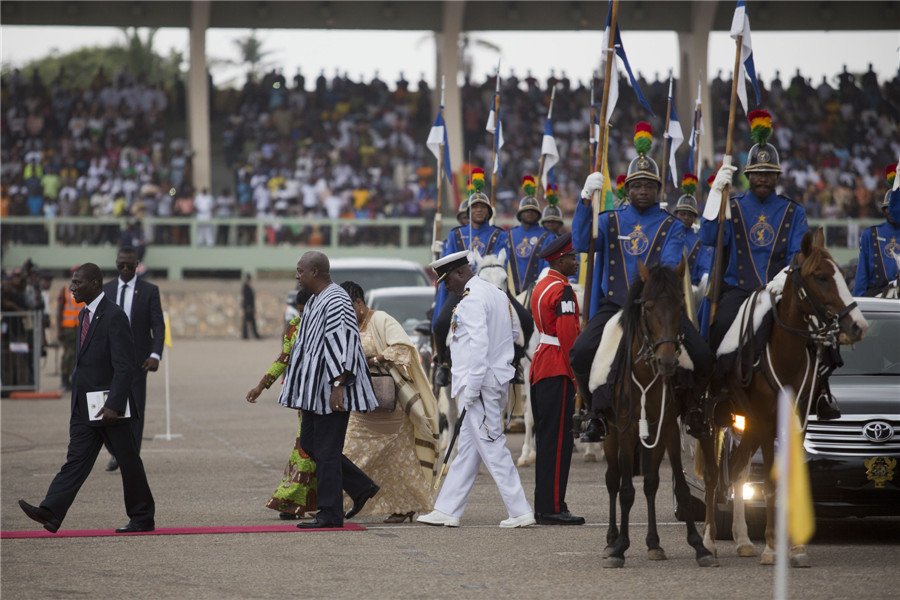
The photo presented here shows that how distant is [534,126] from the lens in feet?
134

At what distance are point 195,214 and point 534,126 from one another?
34.1 ft

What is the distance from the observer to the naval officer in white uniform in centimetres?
1018

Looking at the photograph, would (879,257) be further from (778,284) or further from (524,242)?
(778,284)

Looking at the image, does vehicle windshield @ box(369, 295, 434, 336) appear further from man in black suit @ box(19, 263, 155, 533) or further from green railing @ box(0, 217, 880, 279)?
green railing @ box(0, 217, 880, 279)

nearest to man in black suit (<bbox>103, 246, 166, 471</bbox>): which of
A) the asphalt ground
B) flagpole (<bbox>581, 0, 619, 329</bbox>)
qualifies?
the asphalt ground

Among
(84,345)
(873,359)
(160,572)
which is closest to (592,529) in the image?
(873,359)

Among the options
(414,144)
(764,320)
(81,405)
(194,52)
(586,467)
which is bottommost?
(586,467)

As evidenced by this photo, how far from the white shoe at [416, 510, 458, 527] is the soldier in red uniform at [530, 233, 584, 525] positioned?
0.66 m

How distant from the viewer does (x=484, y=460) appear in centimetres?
1022

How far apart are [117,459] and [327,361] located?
1.65 metres

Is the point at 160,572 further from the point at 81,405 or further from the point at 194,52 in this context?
the point at 194,52

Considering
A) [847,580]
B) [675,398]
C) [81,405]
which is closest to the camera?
[847,580]

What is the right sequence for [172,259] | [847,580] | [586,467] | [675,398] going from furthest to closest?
[172,259]
[586,467]
[675,398]
[847,580]

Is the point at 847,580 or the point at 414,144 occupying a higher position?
the point at 414,144
